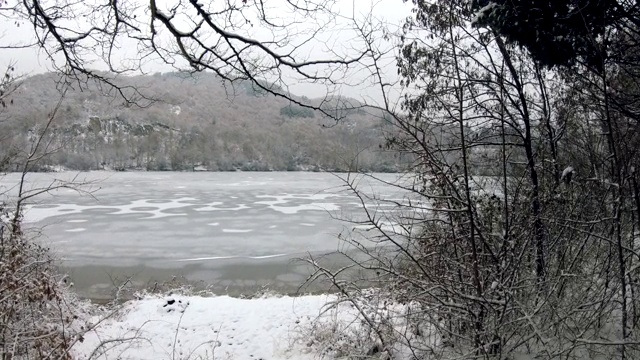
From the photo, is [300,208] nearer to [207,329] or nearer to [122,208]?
[122,208]

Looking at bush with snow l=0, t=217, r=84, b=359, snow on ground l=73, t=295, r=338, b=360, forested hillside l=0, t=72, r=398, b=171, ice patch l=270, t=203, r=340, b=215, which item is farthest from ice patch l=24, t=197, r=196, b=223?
forested hillside l=0, t=72, r=398, b=171

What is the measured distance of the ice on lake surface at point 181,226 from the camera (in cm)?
1655

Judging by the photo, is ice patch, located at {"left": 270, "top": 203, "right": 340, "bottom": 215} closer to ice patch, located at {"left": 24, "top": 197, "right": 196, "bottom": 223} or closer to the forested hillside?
ice patch, located at {"left": 24, "top": 197, "right": 196, "bottom": 223}

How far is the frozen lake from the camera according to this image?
1493 centimetres

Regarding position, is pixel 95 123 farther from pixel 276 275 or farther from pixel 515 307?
pixel 515 307

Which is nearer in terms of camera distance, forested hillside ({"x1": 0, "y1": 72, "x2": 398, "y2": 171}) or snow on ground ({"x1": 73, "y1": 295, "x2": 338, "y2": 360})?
snow on ground ({"x1": 73, "y1": 295, "x2": 338, "y2": 360})

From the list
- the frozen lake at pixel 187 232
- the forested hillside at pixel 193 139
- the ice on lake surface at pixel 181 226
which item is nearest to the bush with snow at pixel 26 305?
the frozen lake at pixel 187 232

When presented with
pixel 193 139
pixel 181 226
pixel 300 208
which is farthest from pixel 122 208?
pixel 193 139

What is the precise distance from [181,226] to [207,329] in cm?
1366

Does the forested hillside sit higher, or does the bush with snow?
the forested hillside

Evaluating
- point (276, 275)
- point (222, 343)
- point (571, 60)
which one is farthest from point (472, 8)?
point (276, 275)

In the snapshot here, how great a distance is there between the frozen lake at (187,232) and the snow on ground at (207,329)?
238 centimetres

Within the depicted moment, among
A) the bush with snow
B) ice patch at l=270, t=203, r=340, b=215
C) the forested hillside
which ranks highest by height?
the forested hillside

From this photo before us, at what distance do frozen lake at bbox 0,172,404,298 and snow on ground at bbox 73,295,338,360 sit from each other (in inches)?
93.7
